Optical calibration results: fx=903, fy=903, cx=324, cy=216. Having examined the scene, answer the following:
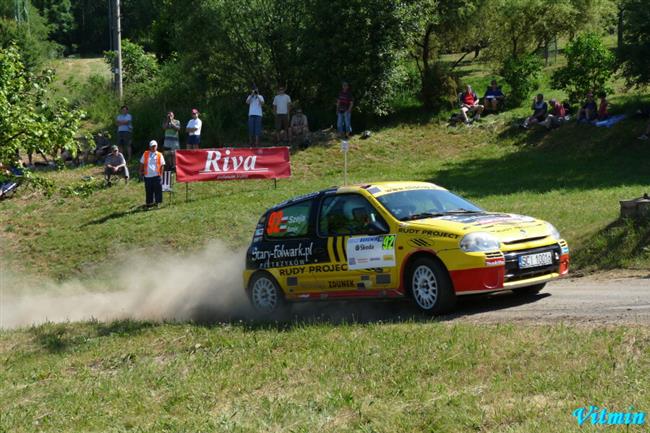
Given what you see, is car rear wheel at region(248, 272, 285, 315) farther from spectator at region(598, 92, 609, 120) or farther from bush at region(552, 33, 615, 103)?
bush at region(552, 33, 615, 103)

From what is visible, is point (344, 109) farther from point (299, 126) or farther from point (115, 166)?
point (115, 166)

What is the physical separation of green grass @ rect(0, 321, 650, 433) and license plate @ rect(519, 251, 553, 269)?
149 cm

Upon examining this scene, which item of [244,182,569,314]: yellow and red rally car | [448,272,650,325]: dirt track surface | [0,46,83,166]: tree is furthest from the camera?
[0,46,83,166]: tree

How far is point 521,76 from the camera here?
106 ft

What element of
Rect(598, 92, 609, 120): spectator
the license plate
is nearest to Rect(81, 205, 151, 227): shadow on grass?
Rect(598, 92, 609, 120): spectator

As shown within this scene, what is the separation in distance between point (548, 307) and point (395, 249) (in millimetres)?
1970

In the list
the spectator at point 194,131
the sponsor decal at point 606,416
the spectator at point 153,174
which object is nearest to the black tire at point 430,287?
the sponsor decal at point 606,416

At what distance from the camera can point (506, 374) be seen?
7926mm

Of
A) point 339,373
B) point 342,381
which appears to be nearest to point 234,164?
point 339,373

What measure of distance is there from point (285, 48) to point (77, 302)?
17.0 metres

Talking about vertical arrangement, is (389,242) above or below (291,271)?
above

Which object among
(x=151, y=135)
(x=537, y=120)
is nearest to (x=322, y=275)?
(x=537, y=120)

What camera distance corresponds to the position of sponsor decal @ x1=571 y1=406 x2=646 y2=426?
6.46 m

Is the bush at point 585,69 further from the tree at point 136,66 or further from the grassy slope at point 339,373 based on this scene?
the tree at point 136,66
